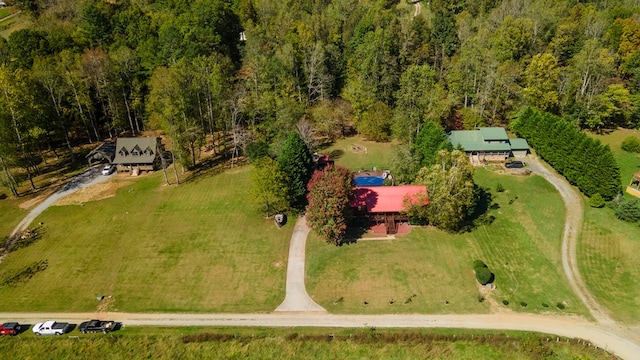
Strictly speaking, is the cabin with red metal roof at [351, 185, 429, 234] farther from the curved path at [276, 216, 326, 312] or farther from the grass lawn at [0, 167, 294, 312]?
the grass lawn at [0, 167, 294, 312]

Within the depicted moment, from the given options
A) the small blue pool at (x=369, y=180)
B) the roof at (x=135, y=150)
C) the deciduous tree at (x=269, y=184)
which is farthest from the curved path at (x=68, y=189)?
the small blue pool at (x=369, y=180)

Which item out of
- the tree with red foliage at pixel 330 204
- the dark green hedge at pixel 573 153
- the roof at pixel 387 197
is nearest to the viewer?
the tree with red foliage at pixel 330 204

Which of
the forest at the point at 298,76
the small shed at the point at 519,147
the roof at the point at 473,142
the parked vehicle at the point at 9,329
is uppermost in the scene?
the forest at the point at 298,76

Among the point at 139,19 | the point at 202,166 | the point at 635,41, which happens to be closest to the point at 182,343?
the point at 202,166

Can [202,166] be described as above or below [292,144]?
below

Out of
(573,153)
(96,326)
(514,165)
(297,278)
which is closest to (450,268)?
(297,278)

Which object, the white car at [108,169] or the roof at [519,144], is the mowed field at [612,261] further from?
the white car at [108,169]

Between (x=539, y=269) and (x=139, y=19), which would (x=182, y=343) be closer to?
(x=539, y=269)
